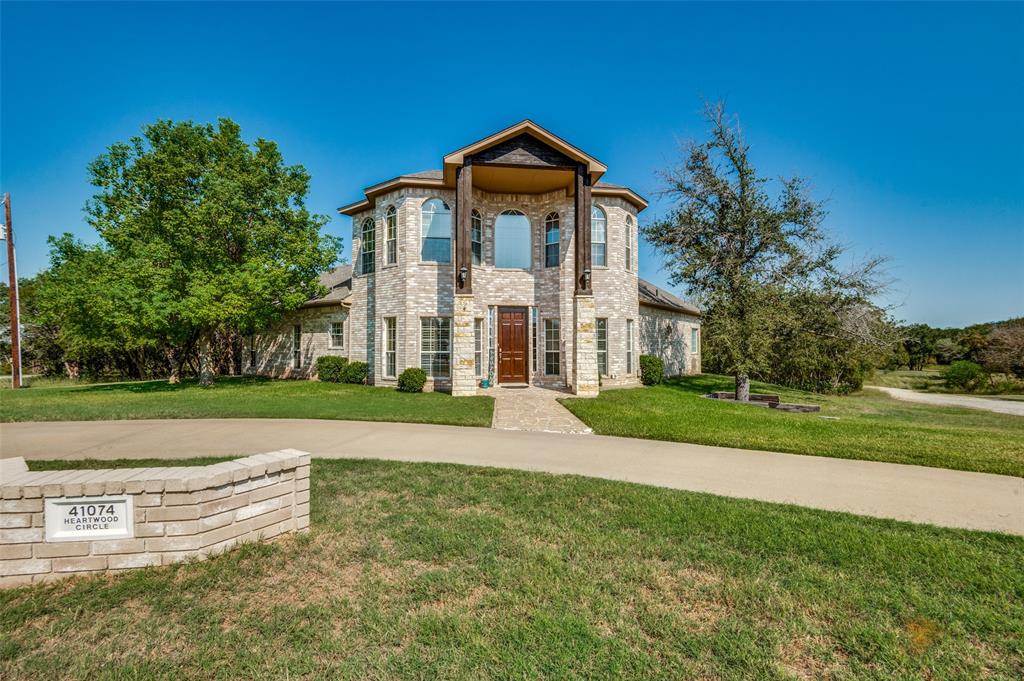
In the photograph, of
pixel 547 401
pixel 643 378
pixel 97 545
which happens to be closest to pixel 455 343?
pixel 547 401

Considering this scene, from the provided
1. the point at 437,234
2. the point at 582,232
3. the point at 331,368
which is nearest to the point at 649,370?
the point at 582,232

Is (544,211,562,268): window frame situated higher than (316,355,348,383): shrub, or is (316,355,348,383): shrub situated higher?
(544,211,562,268): window frame

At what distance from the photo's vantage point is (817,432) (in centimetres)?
835

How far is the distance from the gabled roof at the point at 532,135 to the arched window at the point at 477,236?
1923mm

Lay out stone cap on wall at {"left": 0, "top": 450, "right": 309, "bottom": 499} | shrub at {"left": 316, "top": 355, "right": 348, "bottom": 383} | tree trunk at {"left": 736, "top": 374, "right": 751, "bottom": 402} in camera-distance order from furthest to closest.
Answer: shrub at {"left": 316, "top": 355, "right": 348, "bottom": 383}, tree trunk at {"left": 736, "top": 374, "right": 751, "bottom": 402}, stone cap on wall at {"left": 0, "top": 450, "right": 309, "bottom": 499}

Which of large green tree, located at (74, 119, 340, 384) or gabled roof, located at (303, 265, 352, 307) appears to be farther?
gabled roof, located at (303, 265, 352, 307)

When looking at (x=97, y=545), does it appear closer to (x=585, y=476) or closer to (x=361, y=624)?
(x=361, y=624)

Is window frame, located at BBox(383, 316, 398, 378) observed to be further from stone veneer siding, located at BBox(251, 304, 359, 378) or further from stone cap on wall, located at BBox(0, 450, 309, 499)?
stone cap on wall, located at BBox(0, 450, 309, 499)

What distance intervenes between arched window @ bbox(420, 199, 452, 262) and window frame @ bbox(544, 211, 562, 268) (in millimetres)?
3517

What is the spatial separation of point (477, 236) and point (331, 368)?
7818 millimetres

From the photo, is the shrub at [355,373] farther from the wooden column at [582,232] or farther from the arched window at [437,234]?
the wooden column at [582,232]

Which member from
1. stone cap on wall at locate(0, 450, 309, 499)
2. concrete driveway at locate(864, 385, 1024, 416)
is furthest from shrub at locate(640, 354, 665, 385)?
stone cap on wall at locate(0, 450, 309, 499)

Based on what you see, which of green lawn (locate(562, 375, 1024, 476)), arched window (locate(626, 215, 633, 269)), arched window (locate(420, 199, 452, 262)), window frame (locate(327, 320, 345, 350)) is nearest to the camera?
green lawn (locate(562, 375, 1024, 476))

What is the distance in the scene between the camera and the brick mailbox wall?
302 cm
